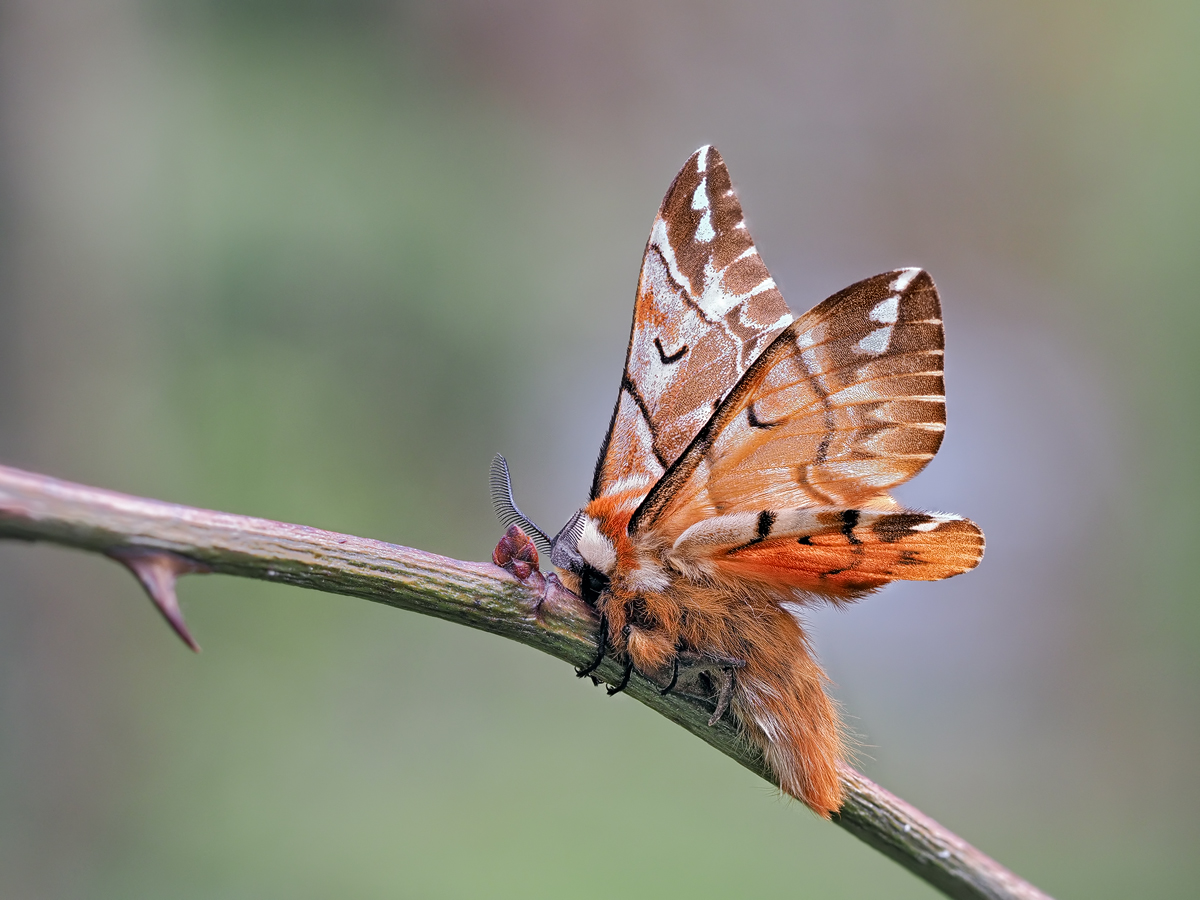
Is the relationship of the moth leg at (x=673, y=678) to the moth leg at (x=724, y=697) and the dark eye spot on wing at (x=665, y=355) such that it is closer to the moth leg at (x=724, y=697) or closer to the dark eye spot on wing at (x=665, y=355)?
the moth leg at (x=724, y=697)

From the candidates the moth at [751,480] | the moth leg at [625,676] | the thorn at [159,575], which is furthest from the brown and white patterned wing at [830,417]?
the thorn at [159,575]

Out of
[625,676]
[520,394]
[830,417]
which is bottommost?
[625,676]

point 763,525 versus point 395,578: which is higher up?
point 763,525

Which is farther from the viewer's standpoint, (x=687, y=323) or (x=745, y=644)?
(x=687, y=323)

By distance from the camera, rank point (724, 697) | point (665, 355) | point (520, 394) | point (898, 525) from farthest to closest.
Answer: point (520, 394) < point (665, 355) < point (724, 697) < point (898, 525)

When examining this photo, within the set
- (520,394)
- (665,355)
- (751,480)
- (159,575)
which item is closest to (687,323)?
(665,355)

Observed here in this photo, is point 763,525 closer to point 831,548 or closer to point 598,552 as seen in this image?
point 831,548
